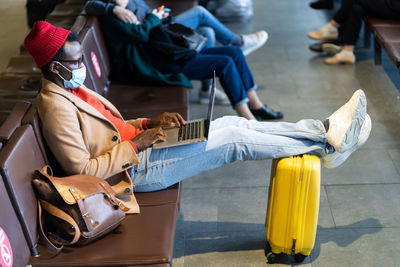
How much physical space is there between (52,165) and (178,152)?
1.99 ft

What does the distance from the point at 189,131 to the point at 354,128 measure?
81 cm

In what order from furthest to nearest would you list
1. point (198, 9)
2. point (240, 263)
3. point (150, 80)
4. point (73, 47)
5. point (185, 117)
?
point (198, 9) → point (150, 80) → point (185, 117) → point (240, 263) → point (73, 47)

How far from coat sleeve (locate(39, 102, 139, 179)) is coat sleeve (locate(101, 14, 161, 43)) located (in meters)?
1.47

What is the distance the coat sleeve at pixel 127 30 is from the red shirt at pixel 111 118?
1.10 meters

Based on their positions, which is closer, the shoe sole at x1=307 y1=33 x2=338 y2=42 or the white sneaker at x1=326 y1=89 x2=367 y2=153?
the white sneaker at x1=326 y1=89 x2=367 y2=153

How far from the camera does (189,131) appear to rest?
2.67 m

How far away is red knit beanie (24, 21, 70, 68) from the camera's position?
2314 mm

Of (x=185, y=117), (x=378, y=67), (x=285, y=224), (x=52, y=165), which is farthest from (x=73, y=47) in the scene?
(x=378, y=67)

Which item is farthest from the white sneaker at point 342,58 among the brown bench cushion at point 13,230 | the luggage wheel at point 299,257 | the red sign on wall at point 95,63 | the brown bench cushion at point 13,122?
the brown bench cushion at point 13,230

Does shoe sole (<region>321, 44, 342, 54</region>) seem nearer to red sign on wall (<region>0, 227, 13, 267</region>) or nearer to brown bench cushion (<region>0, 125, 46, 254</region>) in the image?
brown bench cushion (<region>0, 125, 46, 254</region>)

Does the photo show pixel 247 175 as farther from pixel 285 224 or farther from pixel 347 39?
pixel 347 39

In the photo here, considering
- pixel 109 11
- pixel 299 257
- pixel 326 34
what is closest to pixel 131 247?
pixel 299 257

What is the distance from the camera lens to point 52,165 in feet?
7.94

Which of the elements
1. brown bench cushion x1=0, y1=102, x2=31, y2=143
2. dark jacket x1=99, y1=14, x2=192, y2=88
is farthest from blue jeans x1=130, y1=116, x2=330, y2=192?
dark jacket x1=99, y1=14, x2=192, y2=88
